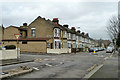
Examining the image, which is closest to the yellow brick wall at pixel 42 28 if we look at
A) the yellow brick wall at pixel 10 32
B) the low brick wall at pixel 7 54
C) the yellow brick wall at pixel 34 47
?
the yellow brick wall at pixel 10 32

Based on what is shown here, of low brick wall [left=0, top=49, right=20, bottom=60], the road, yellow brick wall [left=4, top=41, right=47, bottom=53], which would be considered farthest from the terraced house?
the road

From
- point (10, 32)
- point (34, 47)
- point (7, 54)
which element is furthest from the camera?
point (10, 32)

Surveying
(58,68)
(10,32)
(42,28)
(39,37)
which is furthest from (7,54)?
(10,32)

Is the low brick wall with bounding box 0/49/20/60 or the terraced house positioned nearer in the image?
the low brick wall with bounding box 0/49/20/60

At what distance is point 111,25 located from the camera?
33.8 metres

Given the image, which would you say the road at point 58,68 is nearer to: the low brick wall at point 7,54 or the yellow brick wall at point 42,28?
the low brick wall at point 7,54

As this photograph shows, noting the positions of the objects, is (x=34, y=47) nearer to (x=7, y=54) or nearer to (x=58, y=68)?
(x=7, y=54)

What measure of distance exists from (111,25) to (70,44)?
1481 centimetres

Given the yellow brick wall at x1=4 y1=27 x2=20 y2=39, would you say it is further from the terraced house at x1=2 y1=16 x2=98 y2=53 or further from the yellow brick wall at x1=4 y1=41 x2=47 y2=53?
the yellow brick wall at x1=4 y1=41 x2=47 y2=53

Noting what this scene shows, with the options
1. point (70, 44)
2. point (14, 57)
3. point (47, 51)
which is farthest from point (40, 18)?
point (14, 57)

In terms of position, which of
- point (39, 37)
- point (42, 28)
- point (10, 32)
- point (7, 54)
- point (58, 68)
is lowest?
point (58, 68)

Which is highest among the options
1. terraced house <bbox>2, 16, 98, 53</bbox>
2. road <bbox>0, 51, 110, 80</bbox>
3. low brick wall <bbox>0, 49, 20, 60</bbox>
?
terraced house <bbox>2, 16, 98, 53</bbox>

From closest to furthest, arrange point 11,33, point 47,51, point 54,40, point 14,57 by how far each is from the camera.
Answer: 1. point 14,57
2. point 47,51
3. point 54,40
4. point 11,33

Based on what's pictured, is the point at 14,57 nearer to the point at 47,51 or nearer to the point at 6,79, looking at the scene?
the point at 6,79
